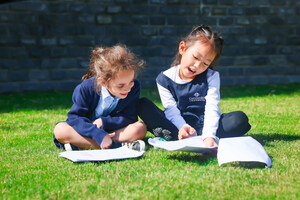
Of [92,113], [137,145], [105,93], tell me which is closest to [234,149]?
[137,145]

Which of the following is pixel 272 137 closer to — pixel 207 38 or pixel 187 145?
pixel 207 38

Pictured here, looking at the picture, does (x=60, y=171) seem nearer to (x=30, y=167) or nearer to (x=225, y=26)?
(x=30, y=167)

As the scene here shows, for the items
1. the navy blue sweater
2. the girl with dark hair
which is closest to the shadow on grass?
the girl with dark hair

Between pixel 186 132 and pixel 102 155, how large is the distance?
70cm

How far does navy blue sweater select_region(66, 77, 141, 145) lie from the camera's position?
2957mm

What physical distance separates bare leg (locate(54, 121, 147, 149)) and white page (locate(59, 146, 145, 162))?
23 cm

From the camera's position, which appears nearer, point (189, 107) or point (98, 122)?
point (98, 122)

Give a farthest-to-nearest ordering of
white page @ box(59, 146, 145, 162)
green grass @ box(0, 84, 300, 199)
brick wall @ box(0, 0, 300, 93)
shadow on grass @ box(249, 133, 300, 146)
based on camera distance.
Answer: brick wall @ box(0, 0, 300, 93) < shadow on grass @ box(249, 133, 300, 146) < white page @ box(59, 146, 145, 162) < green grass @ box(0, 84, 300, 199)

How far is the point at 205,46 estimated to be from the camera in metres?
3.09

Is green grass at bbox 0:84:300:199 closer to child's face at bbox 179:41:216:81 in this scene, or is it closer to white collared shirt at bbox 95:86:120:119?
white collared shirt at bbox 95:86:120:119

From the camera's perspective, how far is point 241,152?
8.20 ft

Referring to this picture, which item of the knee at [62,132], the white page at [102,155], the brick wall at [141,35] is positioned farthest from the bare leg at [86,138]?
the brick wall at [141,35]

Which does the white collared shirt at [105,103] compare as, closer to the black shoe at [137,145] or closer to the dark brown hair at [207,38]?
the black shoe at [137,145]

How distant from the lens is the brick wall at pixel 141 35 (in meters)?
6.89
